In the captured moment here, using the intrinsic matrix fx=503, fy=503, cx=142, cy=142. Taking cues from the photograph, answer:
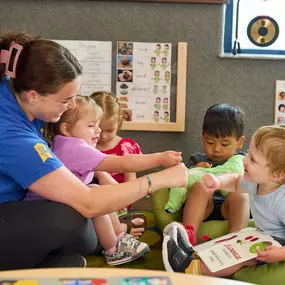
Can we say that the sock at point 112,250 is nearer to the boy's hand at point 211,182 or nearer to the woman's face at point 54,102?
the boy's hand at point 211,182

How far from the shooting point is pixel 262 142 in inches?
61.9

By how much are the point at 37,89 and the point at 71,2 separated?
1.23 meters

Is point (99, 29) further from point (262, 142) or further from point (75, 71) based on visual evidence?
point (262, 142)

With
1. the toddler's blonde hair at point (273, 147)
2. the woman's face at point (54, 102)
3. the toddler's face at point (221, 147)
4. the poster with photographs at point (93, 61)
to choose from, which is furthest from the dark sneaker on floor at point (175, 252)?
the poster with photographs at point (93, 61)

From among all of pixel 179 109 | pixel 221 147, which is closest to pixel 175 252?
pixel 221 147

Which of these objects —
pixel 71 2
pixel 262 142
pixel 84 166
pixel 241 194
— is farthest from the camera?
pixel 71 2

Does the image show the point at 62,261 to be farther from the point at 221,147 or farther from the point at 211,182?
the point at 221,147

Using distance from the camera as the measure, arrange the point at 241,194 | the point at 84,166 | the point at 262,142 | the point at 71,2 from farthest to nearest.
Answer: the point at 71,2
the point at 241,194
the point at 84,166
the point at 262,142

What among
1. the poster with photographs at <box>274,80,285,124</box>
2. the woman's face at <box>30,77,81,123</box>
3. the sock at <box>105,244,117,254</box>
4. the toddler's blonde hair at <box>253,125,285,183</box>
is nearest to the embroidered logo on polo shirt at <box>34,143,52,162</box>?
the woman's face at <box>30,77,81,123</box>

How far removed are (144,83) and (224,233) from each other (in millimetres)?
991

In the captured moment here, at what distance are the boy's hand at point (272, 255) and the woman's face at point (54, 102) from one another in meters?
0.74

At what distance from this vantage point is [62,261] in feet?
4.81

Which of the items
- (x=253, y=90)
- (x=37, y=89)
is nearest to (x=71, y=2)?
(x=253, y=90)

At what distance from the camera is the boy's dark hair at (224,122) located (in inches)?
86.2
